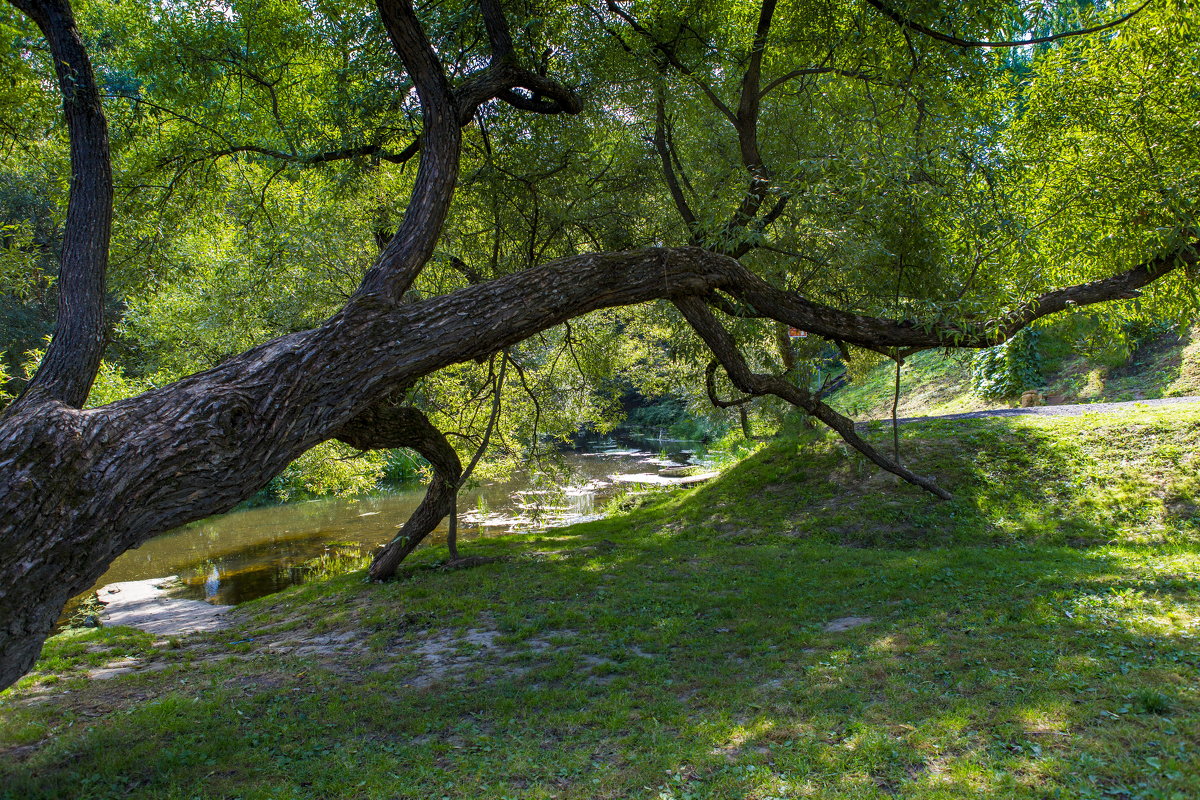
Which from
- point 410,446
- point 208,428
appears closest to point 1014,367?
point 410,446

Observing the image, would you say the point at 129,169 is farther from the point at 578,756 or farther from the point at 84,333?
the point at 578,756

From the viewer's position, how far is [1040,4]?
7.13m

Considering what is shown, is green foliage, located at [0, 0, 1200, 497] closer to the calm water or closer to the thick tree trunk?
the thick tree trunk

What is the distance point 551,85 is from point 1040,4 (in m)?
5.31

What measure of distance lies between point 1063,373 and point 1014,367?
4.86 feet

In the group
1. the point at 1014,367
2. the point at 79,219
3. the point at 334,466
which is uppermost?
the point at 79,219

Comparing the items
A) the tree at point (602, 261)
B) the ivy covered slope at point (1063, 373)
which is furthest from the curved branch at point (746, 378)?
the ivy covered slope at point (1063, 373)

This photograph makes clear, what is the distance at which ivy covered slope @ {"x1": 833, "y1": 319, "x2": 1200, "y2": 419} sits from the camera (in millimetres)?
15711

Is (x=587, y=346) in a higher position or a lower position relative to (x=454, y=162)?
lower

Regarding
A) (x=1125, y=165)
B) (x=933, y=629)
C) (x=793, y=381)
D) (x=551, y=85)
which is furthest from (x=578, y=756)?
(x=1125, y=165)

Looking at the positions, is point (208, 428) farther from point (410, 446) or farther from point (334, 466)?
point (334, 466)

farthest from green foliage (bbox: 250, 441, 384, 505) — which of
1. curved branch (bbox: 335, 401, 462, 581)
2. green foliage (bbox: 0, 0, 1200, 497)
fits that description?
curved branch (bbox: 335, 401, 462, 581)

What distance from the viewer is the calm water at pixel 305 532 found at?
43.5 ft

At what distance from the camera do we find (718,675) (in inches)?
193
